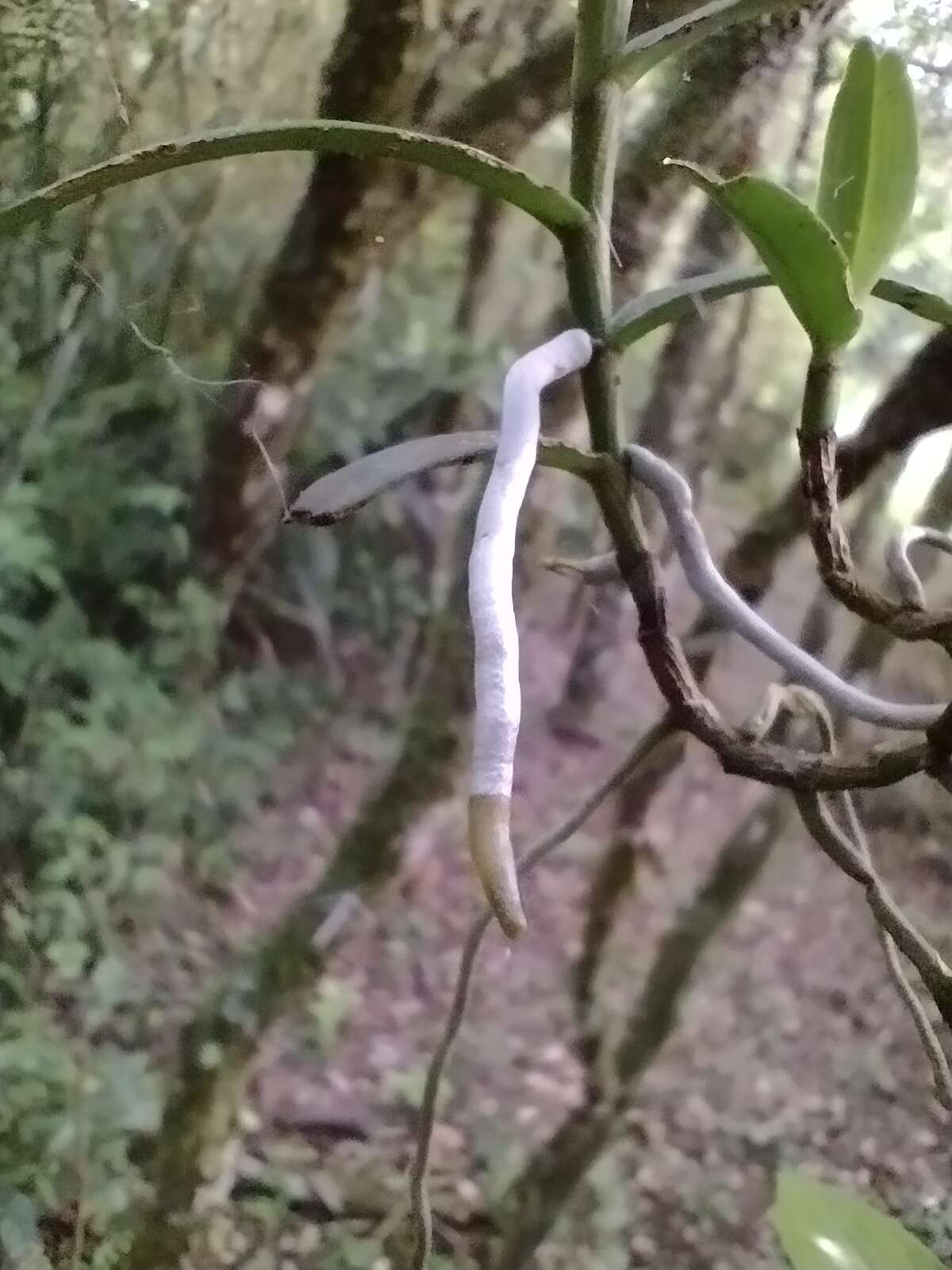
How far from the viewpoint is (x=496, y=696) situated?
18cm

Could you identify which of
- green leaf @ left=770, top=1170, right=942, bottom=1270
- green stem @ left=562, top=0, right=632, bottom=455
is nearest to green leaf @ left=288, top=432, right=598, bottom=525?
green stem @ left=562, top=0, right=632, bottom=455

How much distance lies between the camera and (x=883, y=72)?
10.2 inches

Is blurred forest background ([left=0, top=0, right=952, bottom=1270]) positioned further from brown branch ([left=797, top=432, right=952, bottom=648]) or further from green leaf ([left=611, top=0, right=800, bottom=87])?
brown branch ([left=797, top=432, right=952, bottom=648])

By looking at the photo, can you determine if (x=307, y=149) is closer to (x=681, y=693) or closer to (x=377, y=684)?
(x=681, y=693)

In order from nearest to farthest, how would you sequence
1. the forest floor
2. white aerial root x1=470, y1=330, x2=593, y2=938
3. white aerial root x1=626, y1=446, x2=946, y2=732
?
white aerial root x1=470, y1=330, x2=593, y2=938, white aerial root x1=626, y1=446, x2=946, y2=732, the forest floor

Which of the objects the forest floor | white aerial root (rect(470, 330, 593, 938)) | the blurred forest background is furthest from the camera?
the forest floor

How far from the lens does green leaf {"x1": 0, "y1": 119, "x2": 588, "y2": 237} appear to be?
259 mm

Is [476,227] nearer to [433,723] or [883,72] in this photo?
[433,723]

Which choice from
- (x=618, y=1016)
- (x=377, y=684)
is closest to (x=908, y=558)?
(x=618, y=1016)

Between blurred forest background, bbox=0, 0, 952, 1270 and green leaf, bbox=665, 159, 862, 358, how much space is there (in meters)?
0.18

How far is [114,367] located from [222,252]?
0.30ft

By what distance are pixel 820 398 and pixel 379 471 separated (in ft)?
0.36

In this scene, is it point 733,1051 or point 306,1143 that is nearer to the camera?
point 306,1143

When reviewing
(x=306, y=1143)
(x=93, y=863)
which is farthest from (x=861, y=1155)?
(x=93, y=863)
